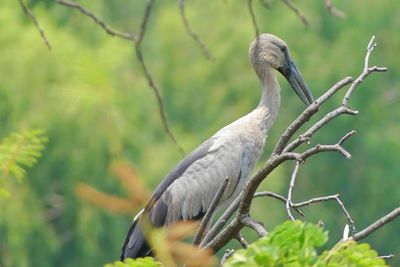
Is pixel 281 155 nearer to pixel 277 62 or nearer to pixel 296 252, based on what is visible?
pixel 296 252

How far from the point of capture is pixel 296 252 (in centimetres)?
323

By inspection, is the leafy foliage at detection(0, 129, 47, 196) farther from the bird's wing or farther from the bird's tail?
the bird's wing

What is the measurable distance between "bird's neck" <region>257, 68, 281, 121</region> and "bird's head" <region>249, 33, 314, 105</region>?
0.03 m

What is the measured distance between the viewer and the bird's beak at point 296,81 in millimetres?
7641

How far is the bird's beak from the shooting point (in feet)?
25.1

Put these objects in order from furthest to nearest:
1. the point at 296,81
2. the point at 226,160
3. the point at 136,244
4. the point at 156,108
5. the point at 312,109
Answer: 1. the point at 156,108
2. the point at 296,81
3. the point at 226,160
4. the point at 136,244
5. the point at 312,109

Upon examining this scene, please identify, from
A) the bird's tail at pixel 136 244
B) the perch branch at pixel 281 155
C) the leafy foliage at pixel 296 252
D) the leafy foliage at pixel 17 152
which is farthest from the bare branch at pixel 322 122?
the bird's tail at pixel 136 244

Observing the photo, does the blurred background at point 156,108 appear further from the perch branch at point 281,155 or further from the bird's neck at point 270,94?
the perch branch at point 281,155

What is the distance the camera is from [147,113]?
27.0m

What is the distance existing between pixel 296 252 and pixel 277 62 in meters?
4.56

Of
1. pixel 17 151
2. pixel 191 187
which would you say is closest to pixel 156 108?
pixel 191 187

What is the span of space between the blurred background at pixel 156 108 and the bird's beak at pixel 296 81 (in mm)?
8558

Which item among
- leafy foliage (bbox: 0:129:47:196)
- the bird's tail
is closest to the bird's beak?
the bird's tail

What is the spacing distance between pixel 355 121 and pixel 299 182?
6.50 ft
